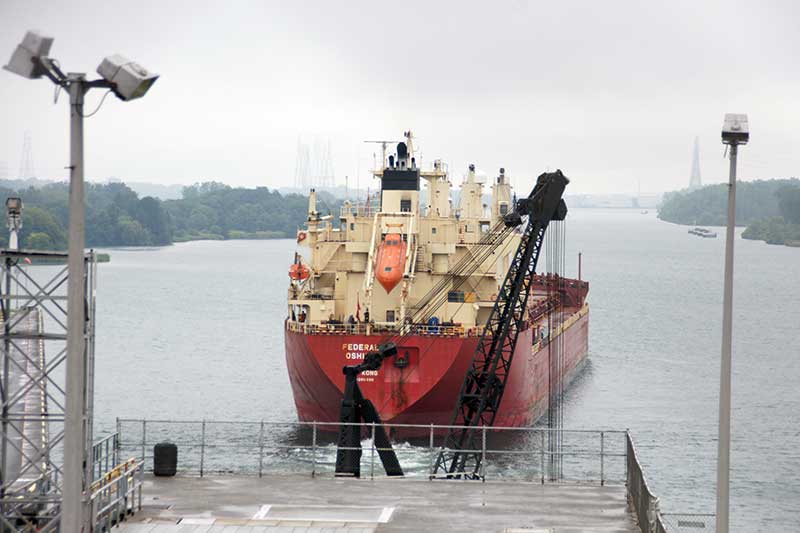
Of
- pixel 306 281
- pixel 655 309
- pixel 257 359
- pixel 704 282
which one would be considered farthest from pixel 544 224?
pixel 704 282

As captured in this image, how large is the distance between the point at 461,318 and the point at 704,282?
103030 millimetres

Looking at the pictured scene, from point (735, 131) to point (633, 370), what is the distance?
60.1 m

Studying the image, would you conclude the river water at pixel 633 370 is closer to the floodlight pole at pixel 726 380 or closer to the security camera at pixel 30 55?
the floodlight pole at pixel 726 380

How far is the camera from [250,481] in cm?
2384

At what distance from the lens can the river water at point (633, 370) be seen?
45750 mm

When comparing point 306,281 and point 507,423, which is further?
point 306,281

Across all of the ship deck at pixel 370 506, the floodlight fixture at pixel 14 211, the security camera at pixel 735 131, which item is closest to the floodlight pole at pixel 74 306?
the ship deck at pixel 370 506

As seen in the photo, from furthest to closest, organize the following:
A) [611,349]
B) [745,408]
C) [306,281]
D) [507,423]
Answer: [611,349], [745,408], [306,281], [507,423]

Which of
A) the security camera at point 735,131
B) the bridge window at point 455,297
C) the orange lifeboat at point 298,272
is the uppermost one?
the security camera at point 735,131

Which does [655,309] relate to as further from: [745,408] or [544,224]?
[544,224]

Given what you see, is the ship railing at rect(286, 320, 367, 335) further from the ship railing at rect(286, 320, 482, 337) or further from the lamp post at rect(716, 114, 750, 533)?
the lamp post at rect(716, 114, 750, 533)

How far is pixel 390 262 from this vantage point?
4925cm

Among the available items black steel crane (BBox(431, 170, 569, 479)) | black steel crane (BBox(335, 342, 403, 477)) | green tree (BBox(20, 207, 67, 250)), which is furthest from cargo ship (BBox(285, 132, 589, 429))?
green tree (BBox(20, 207, 67, 250))

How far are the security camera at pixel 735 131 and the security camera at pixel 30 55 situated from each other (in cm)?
847
